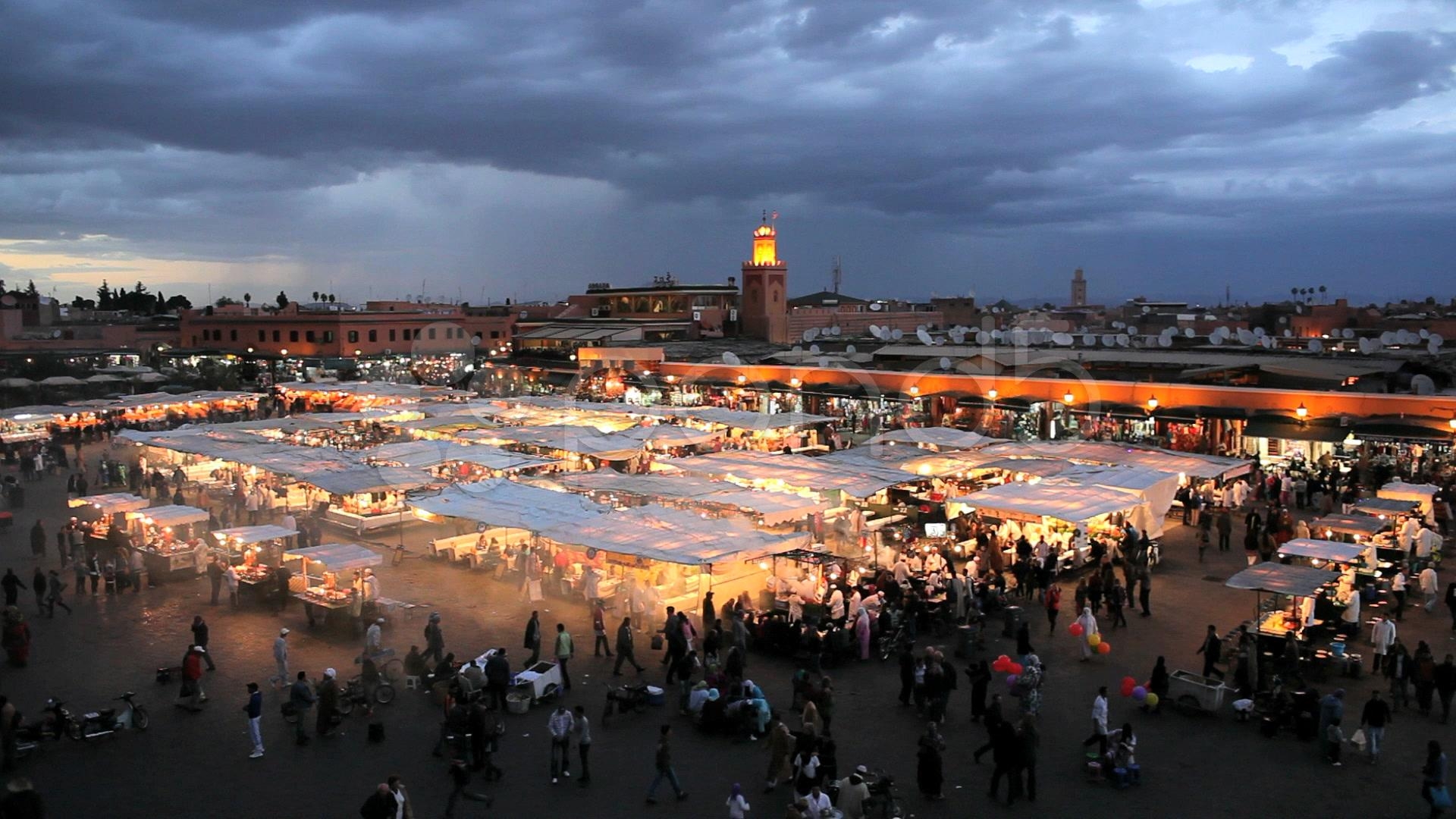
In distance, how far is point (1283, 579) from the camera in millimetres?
11672

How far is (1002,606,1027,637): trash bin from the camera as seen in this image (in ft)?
41.8

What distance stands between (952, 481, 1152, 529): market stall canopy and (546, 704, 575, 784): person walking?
8852mm

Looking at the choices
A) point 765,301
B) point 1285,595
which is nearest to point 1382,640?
point 1285,595

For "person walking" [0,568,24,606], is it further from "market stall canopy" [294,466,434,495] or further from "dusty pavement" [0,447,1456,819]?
"market stall canopy" [294,466,434,495]

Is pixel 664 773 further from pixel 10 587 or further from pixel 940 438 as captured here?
pixel 940 438

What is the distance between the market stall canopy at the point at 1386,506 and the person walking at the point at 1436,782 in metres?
9.98

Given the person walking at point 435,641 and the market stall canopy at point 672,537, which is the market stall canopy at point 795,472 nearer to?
the market stall canopy at point 672,537

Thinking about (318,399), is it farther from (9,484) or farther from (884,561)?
(884,561)

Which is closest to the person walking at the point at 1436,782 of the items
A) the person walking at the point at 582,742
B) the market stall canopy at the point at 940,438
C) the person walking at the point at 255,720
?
the person walking at the point at 582,742

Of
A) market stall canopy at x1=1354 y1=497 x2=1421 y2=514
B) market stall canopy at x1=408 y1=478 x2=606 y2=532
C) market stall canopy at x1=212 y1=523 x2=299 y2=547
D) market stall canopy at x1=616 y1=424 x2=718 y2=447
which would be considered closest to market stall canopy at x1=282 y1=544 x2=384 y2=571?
market stall canopy at x1=212 y1=523 x2=299 y2=547

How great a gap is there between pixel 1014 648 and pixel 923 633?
1.15 m

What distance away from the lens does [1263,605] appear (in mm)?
12266

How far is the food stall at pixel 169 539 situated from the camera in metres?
15.3

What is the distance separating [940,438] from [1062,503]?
693 cm
